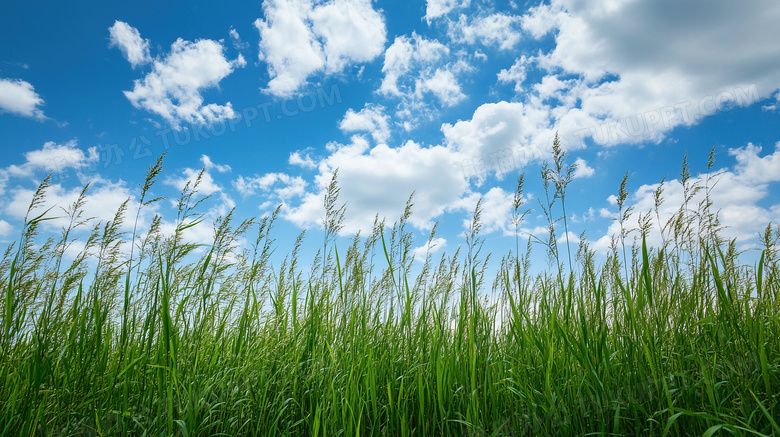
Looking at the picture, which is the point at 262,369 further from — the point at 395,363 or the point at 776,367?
the point at 776,367

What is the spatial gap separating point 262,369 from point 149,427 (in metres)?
0.62

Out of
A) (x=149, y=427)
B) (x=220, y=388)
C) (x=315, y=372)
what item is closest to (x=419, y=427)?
(x=315, y=372)

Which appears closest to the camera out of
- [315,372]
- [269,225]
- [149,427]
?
[149,427]

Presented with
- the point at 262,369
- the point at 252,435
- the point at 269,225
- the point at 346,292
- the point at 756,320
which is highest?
the point at 269,225

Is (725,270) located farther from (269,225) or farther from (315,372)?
(269,225)

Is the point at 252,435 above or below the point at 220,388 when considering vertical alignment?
below

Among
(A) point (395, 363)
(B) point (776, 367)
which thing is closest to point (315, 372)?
(A) point (395, 363)

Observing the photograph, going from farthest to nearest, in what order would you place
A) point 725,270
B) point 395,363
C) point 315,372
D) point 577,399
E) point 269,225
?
point 269,225
point 395,363
point 315,372
point 725,270
point 577,399

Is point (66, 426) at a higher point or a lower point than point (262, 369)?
lower

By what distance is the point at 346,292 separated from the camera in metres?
2.69

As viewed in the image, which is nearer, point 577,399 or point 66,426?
point 66,426

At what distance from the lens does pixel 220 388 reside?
7.56 ft

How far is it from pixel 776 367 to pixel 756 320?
0.28 meters

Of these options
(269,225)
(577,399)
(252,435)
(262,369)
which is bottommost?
(252,435)
